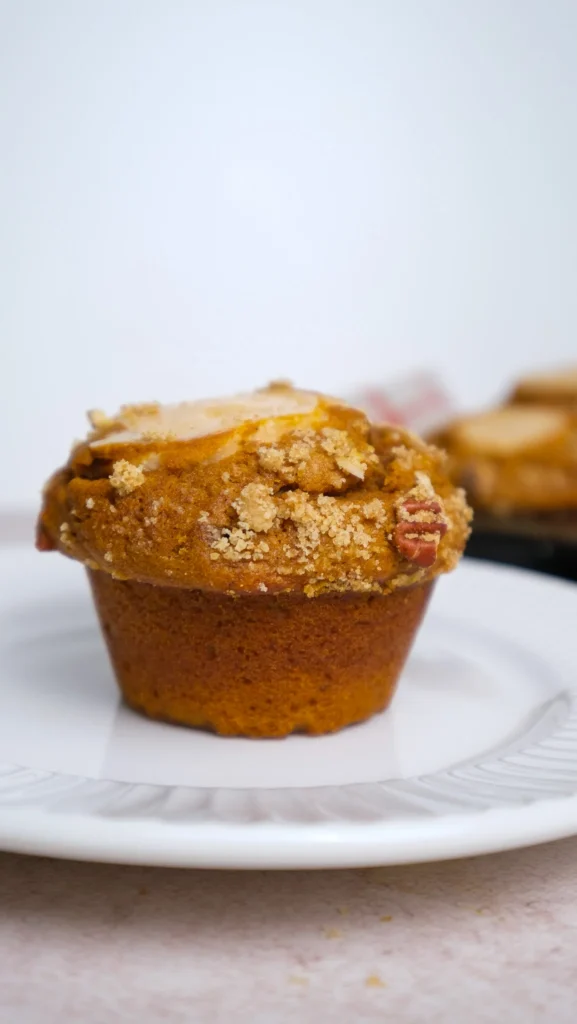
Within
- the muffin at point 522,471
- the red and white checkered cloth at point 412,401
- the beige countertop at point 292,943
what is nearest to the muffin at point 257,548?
the beige countertop at point 292,943

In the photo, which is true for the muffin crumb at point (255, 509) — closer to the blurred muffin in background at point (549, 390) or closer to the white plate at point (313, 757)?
the white plate at point (313, 757)

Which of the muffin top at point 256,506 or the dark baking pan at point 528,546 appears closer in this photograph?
the muffin top at point 256,506

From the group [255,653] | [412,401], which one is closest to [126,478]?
[255,653]

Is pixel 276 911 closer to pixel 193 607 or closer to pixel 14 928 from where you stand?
pixel 14 928

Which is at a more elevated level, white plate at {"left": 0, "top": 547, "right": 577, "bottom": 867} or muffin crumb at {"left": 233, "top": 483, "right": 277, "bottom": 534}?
muffin crumb at {"left": 233, "top": 483, "right": 277, "bottom": 534}

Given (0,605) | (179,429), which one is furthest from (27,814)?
(0,605)

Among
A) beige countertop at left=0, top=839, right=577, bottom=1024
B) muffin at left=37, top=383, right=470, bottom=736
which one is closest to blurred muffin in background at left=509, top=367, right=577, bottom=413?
muffin at left=37, top=383, right=470, bottom=736

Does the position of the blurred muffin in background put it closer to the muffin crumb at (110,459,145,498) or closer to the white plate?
the white plate
